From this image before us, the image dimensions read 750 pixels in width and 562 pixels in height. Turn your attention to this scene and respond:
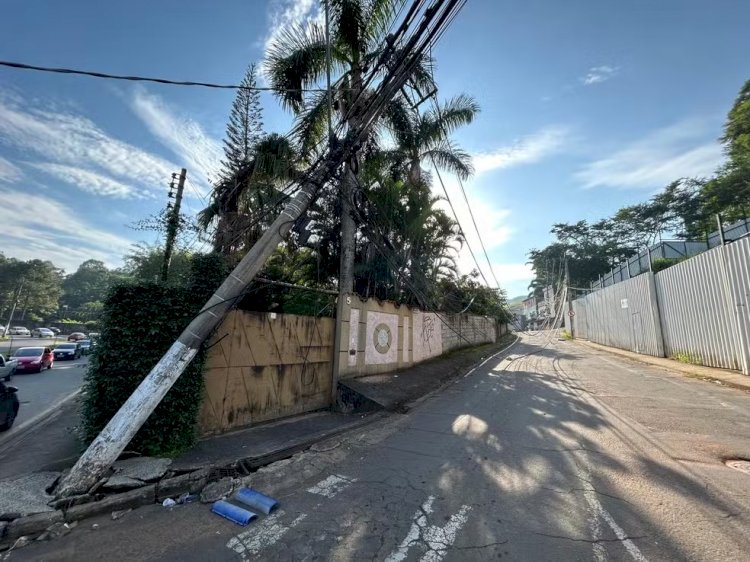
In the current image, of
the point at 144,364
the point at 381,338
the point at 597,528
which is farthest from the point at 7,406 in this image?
the point at 597,528

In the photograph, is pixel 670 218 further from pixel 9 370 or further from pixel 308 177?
pixel 9 370

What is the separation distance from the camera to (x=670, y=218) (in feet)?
125

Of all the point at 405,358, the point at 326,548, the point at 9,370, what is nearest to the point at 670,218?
the point at 405,358

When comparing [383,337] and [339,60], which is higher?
[339,60]

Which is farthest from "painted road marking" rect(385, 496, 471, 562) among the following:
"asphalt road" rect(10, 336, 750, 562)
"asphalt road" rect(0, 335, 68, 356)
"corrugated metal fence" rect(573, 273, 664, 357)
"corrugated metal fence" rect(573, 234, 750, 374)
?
"asphalt road" rect(0, 335, 68, 356)

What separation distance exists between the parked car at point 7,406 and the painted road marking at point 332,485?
25.2 feet

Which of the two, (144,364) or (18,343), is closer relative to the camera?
(144,364)

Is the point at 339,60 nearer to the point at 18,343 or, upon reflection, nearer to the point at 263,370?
the point at 263,370

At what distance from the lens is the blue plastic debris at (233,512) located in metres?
3.62

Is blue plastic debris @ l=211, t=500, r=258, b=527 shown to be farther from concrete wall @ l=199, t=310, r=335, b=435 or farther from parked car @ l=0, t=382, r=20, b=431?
parked car @ l=0, t=382, r=20, b=431

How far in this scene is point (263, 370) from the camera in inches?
295

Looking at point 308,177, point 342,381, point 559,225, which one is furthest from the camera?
point 559,225

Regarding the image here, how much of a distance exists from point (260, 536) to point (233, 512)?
21.9 inches

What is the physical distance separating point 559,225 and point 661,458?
177 ft
